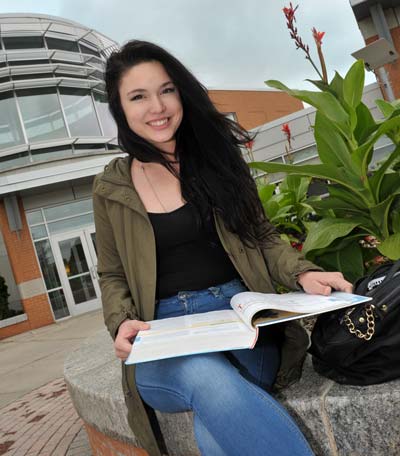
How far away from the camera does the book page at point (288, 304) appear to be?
130 cm

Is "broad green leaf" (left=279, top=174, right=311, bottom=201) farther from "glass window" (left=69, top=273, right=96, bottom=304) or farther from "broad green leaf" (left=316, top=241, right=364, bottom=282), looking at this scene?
"glass window" (left=69, top=273, right=96, bottom=304)

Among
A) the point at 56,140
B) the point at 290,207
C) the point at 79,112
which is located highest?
the point at 79,112

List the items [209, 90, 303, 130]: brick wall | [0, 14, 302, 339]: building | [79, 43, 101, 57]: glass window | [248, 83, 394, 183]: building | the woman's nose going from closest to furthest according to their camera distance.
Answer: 1. the woman's nose
2. [0, 14, 302, 339]: building
3. [248, 83, 394, 183]: building
4. [79, 43, 101, 57]: glass window
5. [209, 90, 303, 130]: brick wall

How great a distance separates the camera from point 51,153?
50.7 ft

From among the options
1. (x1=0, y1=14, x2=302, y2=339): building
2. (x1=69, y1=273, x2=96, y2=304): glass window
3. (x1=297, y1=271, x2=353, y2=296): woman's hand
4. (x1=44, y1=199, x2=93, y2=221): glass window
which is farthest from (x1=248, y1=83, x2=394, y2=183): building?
(x1=297, y1=271, x2=353, y2=296): woman's hand

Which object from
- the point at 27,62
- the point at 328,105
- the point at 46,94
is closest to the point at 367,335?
the point at 328,105

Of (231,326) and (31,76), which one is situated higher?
(31,76)

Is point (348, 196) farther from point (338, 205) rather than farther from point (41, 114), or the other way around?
point (41, 114)

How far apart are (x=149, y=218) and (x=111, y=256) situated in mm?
239

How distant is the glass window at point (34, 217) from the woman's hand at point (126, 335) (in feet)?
45.9

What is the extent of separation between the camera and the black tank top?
193cm

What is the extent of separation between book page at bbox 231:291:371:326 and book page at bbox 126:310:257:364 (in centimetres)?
5

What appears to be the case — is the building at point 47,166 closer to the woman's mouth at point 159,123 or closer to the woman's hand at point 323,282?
the woman's mouth at point 159,123

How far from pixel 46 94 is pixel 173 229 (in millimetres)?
15706
